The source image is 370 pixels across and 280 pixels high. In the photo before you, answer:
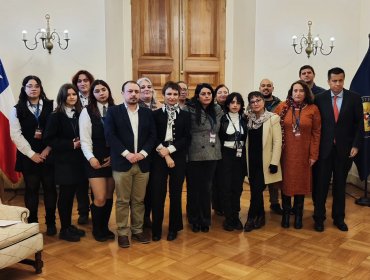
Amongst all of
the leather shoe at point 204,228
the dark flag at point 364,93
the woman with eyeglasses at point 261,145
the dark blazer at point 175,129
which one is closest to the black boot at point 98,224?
the dark blazer at point 175,129

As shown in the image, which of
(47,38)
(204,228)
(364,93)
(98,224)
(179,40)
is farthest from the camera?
(179,40)

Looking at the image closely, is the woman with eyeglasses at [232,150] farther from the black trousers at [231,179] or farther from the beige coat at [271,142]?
the beige coat at [271,142]

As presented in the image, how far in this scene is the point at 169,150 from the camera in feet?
11.3

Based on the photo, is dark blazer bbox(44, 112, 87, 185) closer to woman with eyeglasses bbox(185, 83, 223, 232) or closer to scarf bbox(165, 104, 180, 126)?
scarf bbox(165, 104, 180, 126)

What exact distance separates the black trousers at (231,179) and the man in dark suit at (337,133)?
0.69 m

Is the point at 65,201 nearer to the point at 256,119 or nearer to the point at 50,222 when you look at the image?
the point at 50,222

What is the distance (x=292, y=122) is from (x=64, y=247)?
6.93ft

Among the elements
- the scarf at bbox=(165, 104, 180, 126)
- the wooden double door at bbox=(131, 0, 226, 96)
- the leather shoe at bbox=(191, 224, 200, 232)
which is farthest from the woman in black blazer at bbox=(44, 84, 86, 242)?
the wooden double door at bbox=(131, 0, 226, 96)

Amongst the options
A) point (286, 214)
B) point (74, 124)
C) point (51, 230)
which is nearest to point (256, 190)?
point (286, 214)

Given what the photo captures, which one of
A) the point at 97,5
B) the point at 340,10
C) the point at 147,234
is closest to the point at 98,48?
the point at 97,5

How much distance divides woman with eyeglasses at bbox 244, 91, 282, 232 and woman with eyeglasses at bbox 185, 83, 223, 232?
29 centimetres

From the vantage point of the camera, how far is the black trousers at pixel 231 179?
3.73 metres

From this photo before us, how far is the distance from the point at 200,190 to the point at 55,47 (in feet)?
9.41

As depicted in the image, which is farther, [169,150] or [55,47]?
[55,47]
